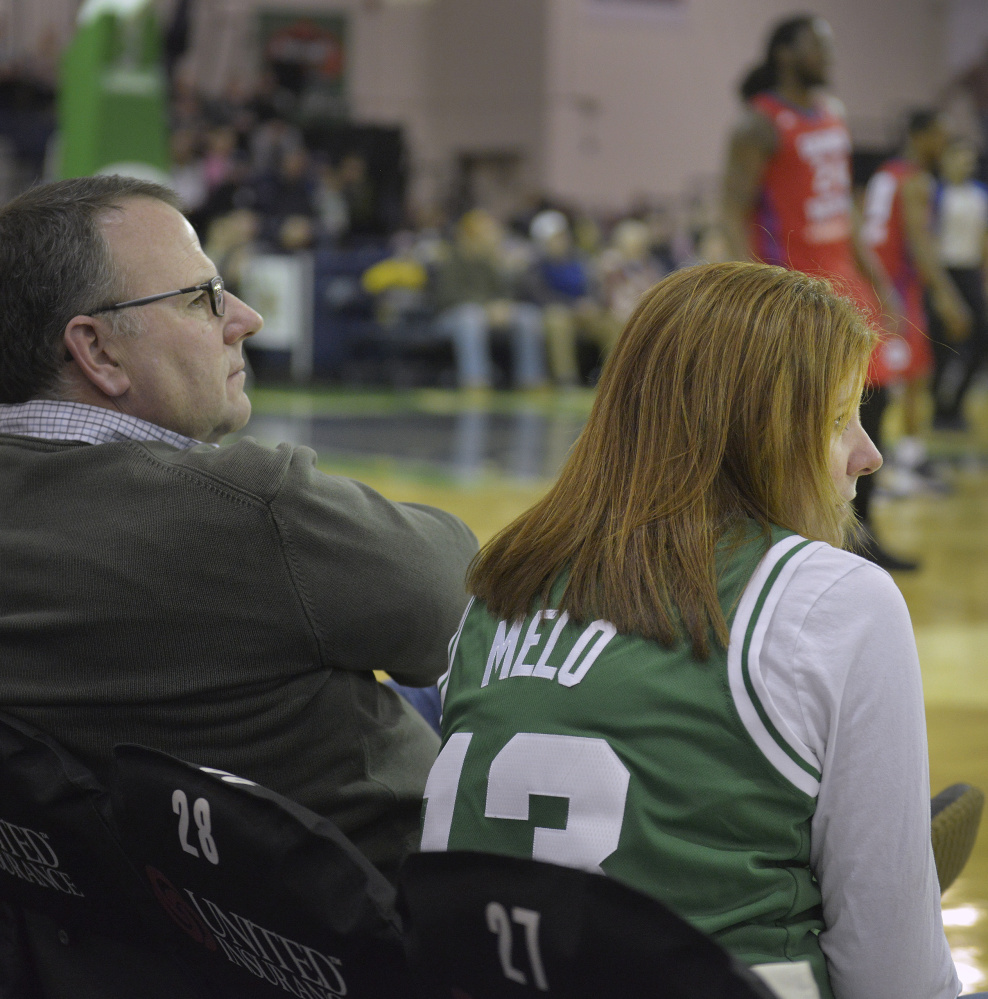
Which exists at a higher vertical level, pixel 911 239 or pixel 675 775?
pixel 911 239

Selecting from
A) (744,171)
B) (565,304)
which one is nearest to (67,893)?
(744,171)

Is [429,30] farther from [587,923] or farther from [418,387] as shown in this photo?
[587,923]

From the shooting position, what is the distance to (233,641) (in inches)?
52.0

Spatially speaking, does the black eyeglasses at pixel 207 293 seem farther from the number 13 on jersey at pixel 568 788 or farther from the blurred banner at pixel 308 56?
the blurred banner at pixel 308 56

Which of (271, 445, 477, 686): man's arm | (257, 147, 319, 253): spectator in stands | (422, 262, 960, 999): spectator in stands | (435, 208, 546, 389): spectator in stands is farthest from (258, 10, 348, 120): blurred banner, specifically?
(422, 262, 960, 999): spectator in stands

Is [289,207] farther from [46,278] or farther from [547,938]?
[547,938]

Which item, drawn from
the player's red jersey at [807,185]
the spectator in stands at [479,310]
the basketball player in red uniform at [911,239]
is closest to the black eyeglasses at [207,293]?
the player's red jersey at [807,185]

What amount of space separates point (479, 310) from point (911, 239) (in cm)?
665

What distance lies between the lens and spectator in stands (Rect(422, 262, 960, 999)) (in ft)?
3.47

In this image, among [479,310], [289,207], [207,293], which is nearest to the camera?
[207,293]

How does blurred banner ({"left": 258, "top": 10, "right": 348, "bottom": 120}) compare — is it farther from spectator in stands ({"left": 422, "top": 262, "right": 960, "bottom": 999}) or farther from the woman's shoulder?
the woman's shoulder

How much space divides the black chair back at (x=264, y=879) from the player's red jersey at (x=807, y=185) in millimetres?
3609

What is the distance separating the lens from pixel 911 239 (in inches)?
238

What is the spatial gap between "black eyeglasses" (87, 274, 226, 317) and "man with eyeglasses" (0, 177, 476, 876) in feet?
0.11
